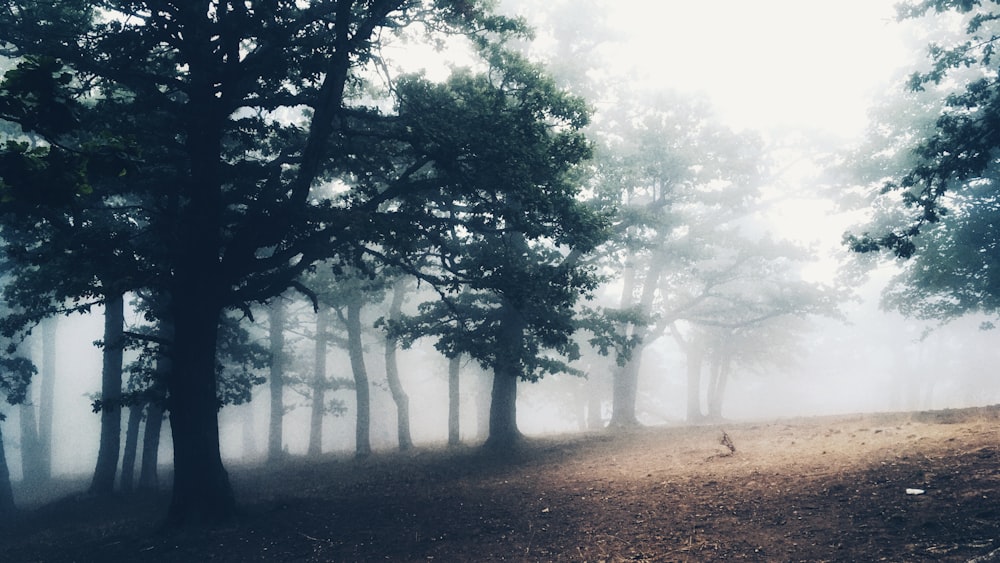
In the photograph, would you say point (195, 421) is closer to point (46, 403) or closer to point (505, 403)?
point (505, 403)

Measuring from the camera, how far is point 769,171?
27797mm

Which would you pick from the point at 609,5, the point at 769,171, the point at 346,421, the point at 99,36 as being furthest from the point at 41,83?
the point at 346,421

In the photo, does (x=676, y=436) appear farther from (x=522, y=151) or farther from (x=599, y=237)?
(x=522, y=151)

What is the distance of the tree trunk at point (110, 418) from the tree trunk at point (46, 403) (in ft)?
57.8

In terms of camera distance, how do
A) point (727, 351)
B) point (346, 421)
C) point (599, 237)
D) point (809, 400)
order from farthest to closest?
1. point (809, 400)
2. point (346, 421)
3. point (727, 351)
4. point (599, 237)

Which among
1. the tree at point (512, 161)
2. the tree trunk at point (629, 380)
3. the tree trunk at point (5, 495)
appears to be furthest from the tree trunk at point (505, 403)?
the tree trunk at point (5, 495)

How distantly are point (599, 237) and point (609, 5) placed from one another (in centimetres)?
1678

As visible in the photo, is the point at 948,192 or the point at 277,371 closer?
the point at 948,192

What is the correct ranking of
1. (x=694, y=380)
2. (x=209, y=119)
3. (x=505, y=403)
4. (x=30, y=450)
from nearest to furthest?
(x=209, y=119) < (x=505, y=403) < (x=30, y=450) < (x=694, y=380)

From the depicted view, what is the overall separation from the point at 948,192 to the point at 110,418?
3166 centimetres

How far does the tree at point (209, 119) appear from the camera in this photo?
9.29 metres

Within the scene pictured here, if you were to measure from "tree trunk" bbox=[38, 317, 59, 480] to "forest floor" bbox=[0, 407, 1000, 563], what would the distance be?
2254 cm

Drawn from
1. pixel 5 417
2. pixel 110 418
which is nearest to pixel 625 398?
pixel 110 418

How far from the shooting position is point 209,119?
9.80 meters
